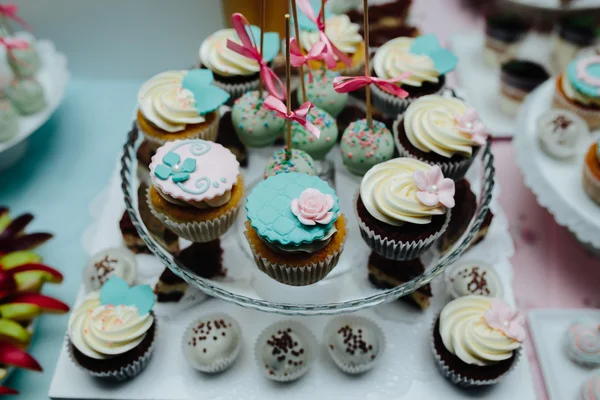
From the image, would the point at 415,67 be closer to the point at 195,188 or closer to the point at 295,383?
the point at 195,188

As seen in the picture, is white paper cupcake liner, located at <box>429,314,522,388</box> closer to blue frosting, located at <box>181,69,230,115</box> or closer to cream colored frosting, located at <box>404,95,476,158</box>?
cream colored frosting, located at <box>404,95,476,158</box>

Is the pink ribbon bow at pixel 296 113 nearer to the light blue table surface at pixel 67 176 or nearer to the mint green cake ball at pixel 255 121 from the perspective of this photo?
the mint green cake ball at pixel 255 121

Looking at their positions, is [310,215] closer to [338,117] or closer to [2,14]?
[338,117]

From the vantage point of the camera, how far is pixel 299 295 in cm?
155

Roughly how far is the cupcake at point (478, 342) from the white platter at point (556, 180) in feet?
1.33

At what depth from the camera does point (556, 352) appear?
1706 mm

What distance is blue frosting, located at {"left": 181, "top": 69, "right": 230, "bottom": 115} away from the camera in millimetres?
1617

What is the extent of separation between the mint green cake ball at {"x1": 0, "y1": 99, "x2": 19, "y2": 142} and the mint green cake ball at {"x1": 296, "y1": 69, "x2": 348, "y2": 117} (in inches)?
42.4

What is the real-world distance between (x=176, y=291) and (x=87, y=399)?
1.22 ft

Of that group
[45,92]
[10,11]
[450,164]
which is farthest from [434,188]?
[10,11]

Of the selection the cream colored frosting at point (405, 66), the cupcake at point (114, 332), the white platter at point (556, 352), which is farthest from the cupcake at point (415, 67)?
the cupcake at point (114, 332)

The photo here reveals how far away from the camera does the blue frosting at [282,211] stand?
1.27m

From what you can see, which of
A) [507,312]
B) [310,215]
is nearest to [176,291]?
[310,215]

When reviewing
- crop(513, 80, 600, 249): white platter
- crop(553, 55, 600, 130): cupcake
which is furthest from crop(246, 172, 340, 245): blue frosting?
crop(553, 55, 600, 130): cupcake
